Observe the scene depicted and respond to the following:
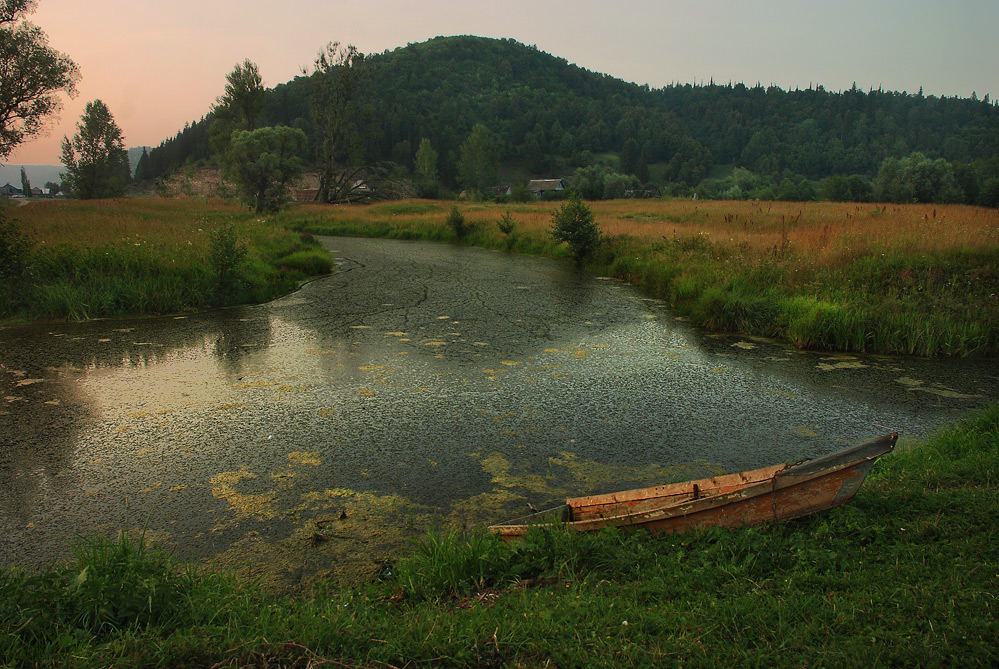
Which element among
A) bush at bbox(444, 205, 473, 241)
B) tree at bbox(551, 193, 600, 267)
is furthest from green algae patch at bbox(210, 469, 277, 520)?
bush at bbox(444, 205, 473, 241)

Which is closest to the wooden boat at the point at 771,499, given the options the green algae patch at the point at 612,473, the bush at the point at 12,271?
the green algae patch at the point at 612,473

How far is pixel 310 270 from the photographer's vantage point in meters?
15.8

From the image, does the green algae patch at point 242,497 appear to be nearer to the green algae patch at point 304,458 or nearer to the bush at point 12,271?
the green algae patch at point 304,458

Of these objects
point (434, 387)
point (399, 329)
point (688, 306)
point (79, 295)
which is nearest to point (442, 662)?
point (434, 387)

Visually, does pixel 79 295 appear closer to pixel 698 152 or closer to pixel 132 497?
pixel 132 497

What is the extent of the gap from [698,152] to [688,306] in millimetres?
92845

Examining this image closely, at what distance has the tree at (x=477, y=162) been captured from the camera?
72312 mm

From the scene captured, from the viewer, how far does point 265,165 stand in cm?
3033

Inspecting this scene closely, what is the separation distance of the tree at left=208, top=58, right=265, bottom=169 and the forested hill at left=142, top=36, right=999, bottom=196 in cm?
2957

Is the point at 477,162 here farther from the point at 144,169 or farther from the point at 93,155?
the point at 144,169

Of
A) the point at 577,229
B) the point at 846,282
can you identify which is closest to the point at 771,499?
the point at 846,282

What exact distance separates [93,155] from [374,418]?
60.1m

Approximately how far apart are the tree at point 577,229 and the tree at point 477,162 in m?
→ 55.7

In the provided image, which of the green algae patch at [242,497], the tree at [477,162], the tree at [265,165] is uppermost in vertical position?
the tree at [477,162]
